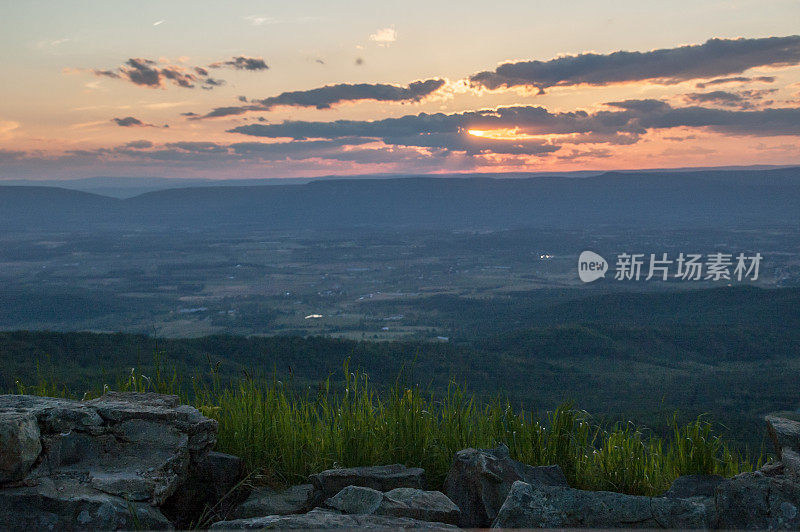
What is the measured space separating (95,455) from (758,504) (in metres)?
5.89

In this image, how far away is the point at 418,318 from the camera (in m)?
169

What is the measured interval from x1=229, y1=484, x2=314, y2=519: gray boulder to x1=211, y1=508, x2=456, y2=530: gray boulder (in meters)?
0.87

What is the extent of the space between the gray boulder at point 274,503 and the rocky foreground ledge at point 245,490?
0.5 inches

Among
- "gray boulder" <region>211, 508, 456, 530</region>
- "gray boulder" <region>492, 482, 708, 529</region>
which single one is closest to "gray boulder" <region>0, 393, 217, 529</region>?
"gray boulder" <region>211, 508, 456, 530</region>

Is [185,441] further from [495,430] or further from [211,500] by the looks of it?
[495,430]

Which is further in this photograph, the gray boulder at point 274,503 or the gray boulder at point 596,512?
the gray boulder at point 274,503

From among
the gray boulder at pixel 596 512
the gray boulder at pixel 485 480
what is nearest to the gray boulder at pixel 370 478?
the gray boulder at pixel 485 480

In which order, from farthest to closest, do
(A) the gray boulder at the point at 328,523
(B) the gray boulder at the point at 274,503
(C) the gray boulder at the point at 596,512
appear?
(B) the gray boulder at the point at 274,503, (C) the gray boulder at the point at 596,512, (A) the gray boulder at the point at 328,523

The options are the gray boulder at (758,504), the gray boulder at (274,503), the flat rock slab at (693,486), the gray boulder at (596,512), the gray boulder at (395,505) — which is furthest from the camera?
the flat rock slab at (693,486)

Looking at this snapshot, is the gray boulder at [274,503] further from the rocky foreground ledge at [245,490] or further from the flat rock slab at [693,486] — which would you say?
the flat rock slab at [693,486]

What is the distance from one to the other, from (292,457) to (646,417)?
48.7m

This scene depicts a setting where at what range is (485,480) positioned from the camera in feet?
19.0

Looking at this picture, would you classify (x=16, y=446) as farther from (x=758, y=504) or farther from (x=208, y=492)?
(x=758, y=504)

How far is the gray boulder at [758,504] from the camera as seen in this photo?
4.77 metres
